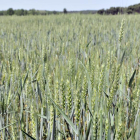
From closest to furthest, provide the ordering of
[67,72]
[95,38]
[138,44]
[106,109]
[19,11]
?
[106,109], [67,72], [138,44], [95,38], [19,11]

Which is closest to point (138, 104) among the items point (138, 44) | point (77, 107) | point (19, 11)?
point (77, 107)

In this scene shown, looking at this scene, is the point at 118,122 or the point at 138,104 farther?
the point at 138,104

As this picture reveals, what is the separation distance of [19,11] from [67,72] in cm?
1669

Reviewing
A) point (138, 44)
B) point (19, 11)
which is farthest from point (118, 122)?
point (19, 11)

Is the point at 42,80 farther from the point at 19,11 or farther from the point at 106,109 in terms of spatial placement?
the point at 19,11

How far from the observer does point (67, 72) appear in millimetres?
965

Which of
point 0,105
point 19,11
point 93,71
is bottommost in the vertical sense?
point 0,105

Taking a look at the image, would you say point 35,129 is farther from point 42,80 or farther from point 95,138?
point 42,80

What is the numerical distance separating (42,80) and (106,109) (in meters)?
0.43

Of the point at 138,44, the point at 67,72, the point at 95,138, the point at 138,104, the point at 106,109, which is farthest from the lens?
the point at 138,44

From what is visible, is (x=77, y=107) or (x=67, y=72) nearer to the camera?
(x=77, y=107)

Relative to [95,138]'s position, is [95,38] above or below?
above

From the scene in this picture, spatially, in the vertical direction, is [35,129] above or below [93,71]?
below

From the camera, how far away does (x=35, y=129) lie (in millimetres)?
546
